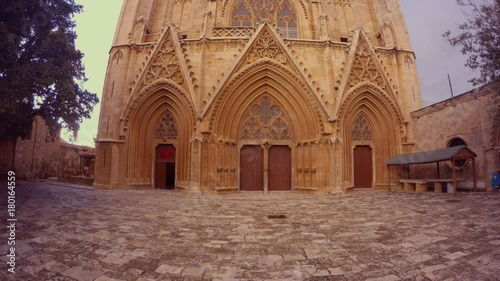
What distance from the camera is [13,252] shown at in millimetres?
4086

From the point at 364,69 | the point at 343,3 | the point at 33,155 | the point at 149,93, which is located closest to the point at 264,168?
the point at 149,93

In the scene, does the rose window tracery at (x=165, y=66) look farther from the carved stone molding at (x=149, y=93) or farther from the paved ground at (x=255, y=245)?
the paved ground at (x=255, y=245)

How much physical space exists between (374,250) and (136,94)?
15325mm

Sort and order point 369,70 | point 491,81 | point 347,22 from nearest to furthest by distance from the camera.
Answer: point 491,81 < point 369,70 < point 347,22

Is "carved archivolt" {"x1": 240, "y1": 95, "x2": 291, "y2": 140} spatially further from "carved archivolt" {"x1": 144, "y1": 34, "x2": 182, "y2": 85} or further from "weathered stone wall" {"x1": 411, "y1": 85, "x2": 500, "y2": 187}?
"weathered stone wall" {"x1": 411, "y1": 85, "x2": 500, "y2": 187}

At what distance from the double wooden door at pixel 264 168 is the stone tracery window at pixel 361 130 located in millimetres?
4669

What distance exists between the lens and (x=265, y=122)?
1628cm

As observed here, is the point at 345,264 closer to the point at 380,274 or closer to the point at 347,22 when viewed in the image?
the point at 380,274

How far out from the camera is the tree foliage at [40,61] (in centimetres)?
804

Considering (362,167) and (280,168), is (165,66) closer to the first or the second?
(280,168)

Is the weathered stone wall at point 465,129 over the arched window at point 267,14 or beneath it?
beneath

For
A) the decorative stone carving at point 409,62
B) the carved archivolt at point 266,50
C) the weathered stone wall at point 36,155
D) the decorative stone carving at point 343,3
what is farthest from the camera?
the weathered stone wall at point 36,155

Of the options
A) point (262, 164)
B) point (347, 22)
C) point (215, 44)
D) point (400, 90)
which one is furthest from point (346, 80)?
point (215, 44)

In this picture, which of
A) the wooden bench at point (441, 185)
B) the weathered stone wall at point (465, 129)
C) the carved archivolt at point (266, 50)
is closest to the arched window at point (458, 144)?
the weathered stone wall at point (465, 129)
